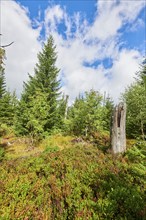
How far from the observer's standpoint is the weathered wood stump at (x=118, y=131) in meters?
7.23

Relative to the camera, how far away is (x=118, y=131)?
24.6 ft

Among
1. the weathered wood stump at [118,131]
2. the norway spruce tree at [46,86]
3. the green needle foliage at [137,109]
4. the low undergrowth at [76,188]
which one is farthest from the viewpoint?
the norway spruce tree at [46,86]

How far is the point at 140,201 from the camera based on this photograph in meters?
3.84

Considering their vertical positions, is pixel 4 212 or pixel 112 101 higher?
pixel 112 101

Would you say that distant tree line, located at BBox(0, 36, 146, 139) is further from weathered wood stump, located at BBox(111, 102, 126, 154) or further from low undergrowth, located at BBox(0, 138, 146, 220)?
low undergrowth, located at BBox(0, 138, 146, 220)

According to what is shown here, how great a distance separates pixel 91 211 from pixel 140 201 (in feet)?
4.05

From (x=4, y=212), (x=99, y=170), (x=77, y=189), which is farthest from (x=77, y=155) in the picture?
(x=4, y=212)

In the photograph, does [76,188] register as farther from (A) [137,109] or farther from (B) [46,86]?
(B) [46,86]

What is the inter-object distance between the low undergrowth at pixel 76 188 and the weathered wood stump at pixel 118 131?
631 millimetres

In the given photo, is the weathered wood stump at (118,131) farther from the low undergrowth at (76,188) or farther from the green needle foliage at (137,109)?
the green needle foliage at (137,109)

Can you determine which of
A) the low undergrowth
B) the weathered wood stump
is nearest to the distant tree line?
the weathered wood stump

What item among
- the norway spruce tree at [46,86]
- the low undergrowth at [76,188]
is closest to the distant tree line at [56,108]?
the norway spruce tree at [46,86]

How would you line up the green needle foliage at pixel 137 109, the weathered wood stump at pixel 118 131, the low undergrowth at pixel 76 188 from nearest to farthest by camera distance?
the low undergrowth at pixel 76 188
the weathered wood stump at pixel 118 131
the green needle foliage at pixel 137 109

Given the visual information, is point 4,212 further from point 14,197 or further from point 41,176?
point 41,176
